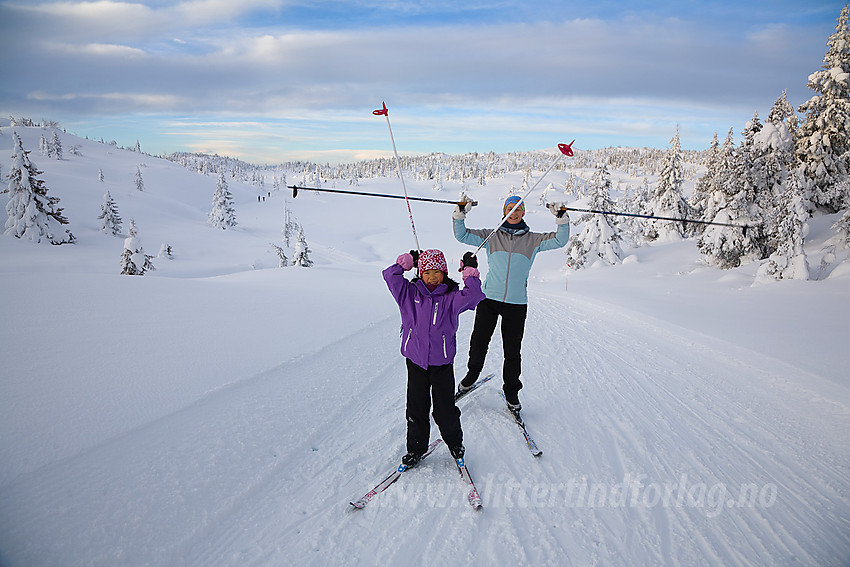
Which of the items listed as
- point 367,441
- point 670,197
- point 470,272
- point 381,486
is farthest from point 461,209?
point 670,197

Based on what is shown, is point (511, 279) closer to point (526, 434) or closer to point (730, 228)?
point (526, 434)

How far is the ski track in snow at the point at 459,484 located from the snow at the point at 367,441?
20 millimetres

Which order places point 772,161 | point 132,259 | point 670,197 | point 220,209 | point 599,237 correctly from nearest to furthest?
point 772,161 < point 132,259 < point 599,237 < point 670,197 < point 220,209

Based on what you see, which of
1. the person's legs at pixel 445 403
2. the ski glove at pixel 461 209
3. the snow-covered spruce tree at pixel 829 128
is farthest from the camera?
the snow-covered spruce tree at pixel 829 128

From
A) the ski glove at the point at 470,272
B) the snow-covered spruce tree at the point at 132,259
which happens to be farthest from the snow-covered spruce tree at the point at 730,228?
the snow-covered spruce tree at the point at 132,259

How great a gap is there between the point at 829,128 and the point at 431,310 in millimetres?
24057

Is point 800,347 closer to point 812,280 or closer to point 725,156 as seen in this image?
point 812,280

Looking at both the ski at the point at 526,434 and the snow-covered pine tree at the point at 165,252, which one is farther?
the snow-covered pine tree at the point at 165,252

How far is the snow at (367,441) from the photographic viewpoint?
2.98m

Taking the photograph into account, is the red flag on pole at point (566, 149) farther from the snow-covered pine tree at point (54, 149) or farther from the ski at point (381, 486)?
the snow-covered pine tree at point (54, 149)

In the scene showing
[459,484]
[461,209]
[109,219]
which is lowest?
[459,484]

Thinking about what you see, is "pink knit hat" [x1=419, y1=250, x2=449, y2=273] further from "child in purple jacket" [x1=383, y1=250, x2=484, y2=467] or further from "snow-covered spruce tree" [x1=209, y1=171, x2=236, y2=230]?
"snow-covered spruce tree" [x1=209, y1=171, x2=236, y2=230]

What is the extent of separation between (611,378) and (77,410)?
22.5 ft

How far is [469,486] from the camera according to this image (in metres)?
3.57
